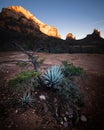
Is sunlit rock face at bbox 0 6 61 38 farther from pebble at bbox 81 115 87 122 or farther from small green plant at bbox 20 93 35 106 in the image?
pebble at bbox 81 115 87 122

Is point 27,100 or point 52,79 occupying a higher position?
point 52,79

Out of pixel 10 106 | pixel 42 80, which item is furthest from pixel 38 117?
pixel 42 80

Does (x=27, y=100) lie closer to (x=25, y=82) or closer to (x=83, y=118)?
(x=25, y=82)

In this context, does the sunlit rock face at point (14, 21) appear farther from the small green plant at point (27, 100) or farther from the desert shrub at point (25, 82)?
the small green plant at point (27, 100)

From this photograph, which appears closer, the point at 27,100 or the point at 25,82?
the point at 27,100

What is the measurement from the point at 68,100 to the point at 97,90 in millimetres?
1649

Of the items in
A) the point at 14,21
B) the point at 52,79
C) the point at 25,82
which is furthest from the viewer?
the point at 14,21

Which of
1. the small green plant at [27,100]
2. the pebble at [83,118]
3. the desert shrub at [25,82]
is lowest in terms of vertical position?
the pebble at [83,118]

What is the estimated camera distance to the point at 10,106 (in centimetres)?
402

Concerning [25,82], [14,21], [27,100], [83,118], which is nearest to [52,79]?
[25,82]

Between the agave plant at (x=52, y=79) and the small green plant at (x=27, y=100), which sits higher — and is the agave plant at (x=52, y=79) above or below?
above

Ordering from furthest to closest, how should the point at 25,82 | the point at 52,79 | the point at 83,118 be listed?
the point at 25,82, the point at 52,79, the point at 83,118

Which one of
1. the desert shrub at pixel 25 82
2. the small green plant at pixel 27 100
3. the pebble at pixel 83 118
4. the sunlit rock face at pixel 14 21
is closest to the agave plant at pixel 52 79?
the desert shrub at pixel 25 82

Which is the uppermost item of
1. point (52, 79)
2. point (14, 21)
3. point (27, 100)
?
point (14, 21)
